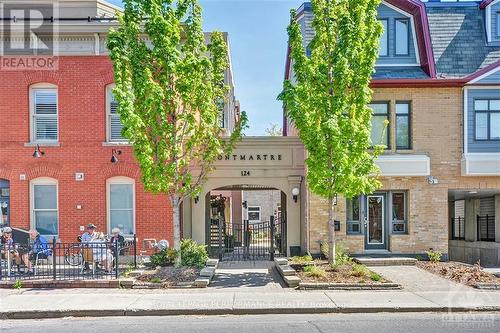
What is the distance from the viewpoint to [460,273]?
12.0 metres

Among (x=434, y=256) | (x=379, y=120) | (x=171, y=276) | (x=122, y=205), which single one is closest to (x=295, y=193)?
(x=379, y=120)

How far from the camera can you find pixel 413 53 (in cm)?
1548

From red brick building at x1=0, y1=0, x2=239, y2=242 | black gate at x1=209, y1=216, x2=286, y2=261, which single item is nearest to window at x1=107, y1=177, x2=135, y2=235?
red brick building at x1=0, y1=0, x2=239, y2=242

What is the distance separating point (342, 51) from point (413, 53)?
536 cm

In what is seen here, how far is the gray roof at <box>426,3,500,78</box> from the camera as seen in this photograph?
1498 cm

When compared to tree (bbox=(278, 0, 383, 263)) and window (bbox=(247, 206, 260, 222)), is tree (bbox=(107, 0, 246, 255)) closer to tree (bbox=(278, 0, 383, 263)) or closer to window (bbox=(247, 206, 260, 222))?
tree (bbox=(278, 0, 383, 263))

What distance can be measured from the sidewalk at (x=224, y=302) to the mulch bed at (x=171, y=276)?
0.54m

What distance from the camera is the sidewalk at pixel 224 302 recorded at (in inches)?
345

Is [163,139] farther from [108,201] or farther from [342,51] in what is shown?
[342,51]

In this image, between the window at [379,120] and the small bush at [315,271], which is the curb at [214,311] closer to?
the small bush at [315,271]

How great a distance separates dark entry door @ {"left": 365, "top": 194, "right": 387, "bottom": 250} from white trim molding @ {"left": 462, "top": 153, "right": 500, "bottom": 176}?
297 cm

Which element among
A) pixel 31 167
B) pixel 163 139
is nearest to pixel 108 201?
pixel 31 167

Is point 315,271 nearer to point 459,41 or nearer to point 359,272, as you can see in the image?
point 359,272

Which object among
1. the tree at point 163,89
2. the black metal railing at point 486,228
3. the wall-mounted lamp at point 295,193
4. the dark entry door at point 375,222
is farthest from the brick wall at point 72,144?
the black metal railing at point 486,228
